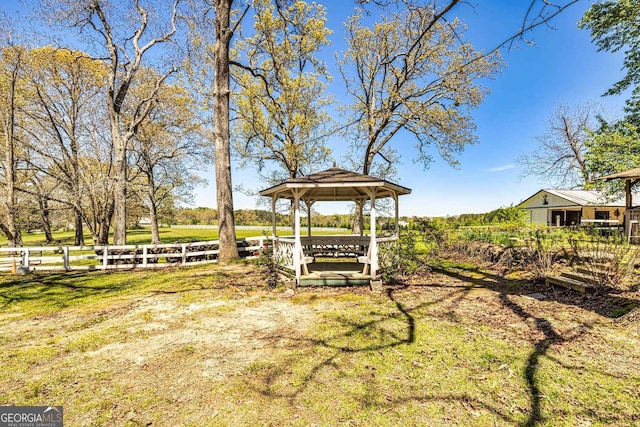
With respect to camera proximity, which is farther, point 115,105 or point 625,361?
point 115,105

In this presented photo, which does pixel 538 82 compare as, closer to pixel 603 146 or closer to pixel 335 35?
pixel 603 146

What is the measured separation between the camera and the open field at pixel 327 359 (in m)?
2.69

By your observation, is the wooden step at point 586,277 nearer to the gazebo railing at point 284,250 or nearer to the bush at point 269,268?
the gazebo railing at point 284,250

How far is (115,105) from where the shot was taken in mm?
12094

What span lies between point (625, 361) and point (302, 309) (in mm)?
4694

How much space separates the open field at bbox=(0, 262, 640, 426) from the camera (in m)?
2.69

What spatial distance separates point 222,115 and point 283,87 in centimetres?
558

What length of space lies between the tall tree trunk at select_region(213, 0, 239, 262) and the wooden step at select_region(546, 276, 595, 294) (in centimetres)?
1011

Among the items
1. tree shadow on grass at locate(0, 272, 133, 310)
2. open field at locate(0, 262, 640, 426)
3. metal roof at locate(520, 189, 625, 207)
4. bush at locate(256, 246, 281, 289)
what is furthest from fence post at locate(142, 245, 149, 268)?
metal roof at locate(520, 189, 625, 207)

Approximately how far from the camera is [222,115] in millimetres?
10734

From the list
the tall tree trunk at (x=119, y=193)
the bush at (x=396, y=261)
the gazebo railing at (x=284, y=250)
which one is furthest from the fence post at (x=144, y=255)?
the bush at (x=396, y=261)

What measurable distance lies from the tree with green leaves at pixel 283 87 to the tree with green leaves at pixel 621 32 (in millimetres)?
14224

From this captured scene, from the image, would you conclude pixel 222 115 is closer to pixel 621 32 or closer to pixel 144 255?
pixel 144 255

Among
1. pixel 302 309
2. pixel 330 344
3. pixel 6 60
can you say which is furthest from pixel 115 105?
pixel 330 344
